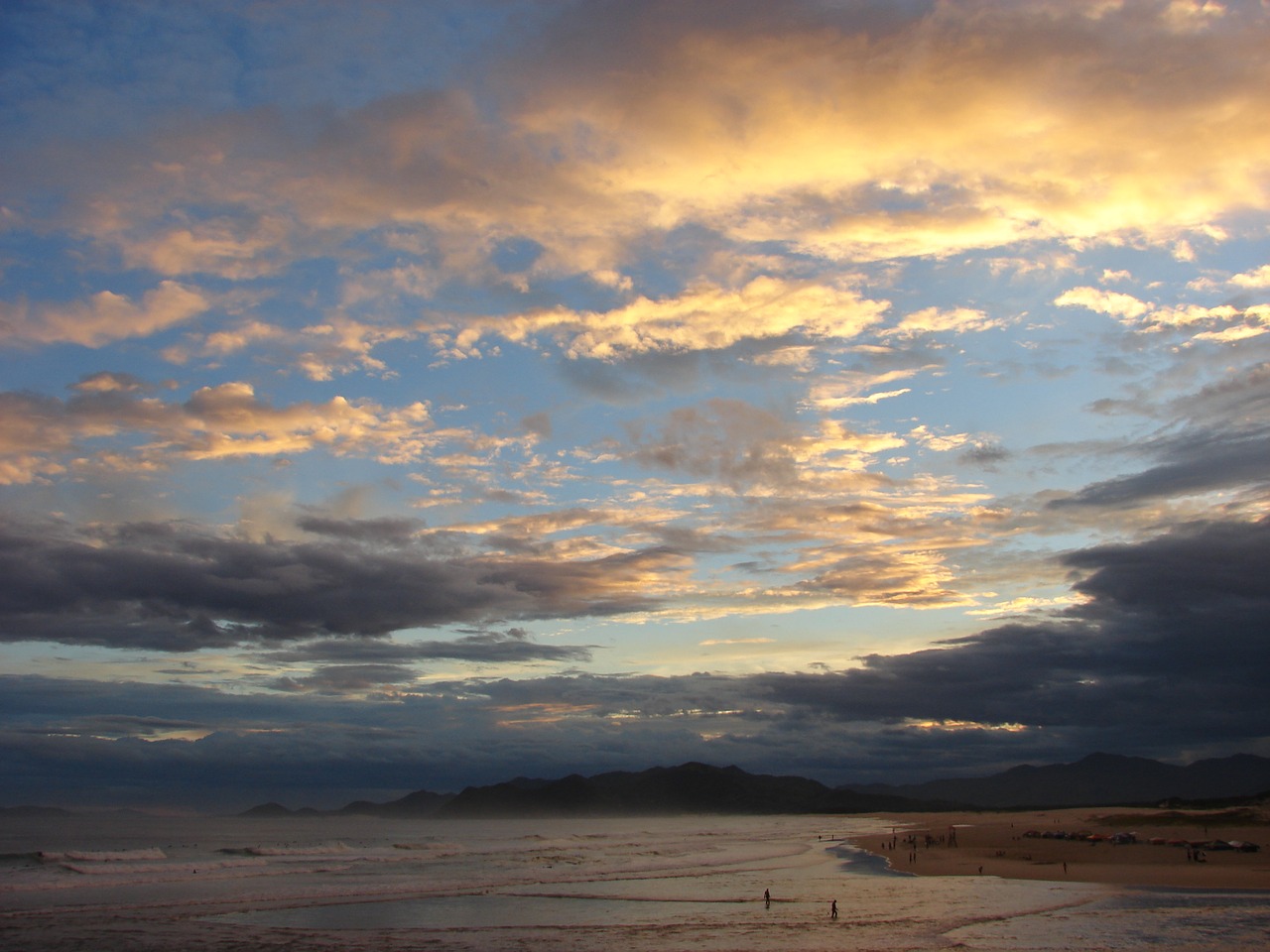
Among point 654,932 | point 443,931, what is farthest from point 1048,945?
point 443,931

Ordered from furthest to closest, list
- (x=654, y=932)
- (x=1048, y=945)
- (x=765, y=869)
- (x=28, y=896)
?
(x=765, y=869) < (x=28, y=896) < (x=654, y=932) < (x=1048, y=945)

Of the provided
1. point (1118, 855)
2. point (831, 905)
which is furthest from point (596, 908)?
point (1118, 855)

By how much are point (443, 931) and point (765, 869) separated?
36.5 meters

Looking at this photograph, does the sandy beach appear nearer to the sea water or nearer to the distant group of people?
the sea water

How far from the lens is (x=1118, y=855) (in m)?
71.0

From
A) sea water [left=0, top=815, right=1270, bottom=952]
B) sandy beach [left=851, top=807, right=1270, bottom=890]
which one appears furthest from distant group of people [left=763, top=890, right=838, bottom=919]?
sandy beach [left=851, top=807, right=1270, bottom=890]

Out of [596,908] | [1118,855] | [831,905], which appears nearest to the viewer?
[831,905]

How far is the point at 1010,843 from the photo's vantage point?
295 ft

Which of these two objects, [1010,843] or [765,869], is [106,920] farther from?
[1010,843]

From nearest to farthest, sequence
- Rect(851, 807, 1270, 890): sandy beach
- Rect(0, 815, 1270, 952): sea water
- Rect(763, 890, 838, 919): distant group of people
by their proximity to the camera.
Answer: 1. Rect(0, 815, 1270, 952): sea water
2. Rect(763, 890, 838, 919): distant group of people
3. Rect(851, 807, 1270, 890): sandy beach

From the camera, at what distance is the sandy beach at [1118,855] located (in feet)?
179

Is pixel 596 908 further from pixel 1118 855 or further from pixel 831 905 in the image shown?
pixel 1118 855

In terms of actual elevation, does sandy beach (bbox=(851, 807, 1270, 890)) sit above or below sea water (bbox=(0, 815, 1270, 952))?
below

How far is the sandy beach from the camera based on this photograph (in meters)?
54.7
